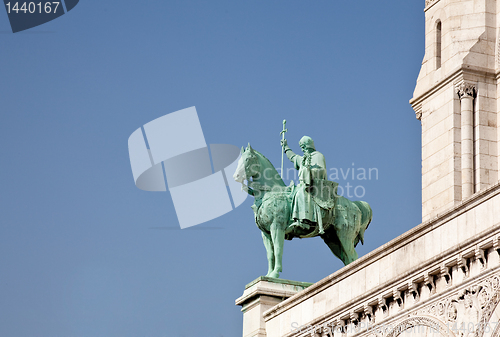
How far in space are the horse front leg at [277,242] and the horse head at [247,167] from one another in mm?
1600

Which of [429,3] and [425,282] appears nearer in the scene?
[425,282]

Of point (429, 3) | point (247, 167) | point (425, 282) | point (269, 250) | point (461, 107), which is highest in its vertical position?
point (429, 3)

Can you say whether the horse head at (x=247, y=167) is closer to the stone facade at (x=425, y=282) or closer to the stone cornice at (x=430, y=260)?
the stone cornice at (x=430, y=260)

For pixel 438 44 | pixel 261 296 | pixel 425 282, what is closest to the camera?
pixel 425 282

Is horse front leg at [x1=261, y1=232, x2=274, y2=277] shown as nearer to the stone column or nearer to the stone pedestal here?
the stone pedestal

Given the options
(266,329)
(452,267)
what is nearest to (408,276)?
(452,267)

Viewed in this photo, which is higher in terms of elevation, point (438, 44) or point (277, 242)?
point (438, 44)

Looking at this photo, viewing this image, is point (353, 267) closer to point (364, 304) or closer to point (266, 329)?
point (364, 304)

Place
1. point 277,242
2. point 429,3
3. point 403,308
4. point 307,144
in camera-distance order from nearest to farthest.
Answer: point 403,308 → point 277,242 → point 307,144 → point 429,3

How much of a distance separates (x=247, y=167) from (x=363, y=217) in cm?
335

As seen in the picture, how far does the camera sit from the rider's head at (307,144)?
89.6 ft

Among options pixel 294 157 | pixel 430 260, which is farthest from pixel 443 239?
pixel 294 157

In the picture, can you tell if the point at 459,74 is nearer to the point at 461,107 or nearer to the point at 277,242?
the point at 461,107

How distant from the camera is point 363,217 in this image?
90.5 feet
